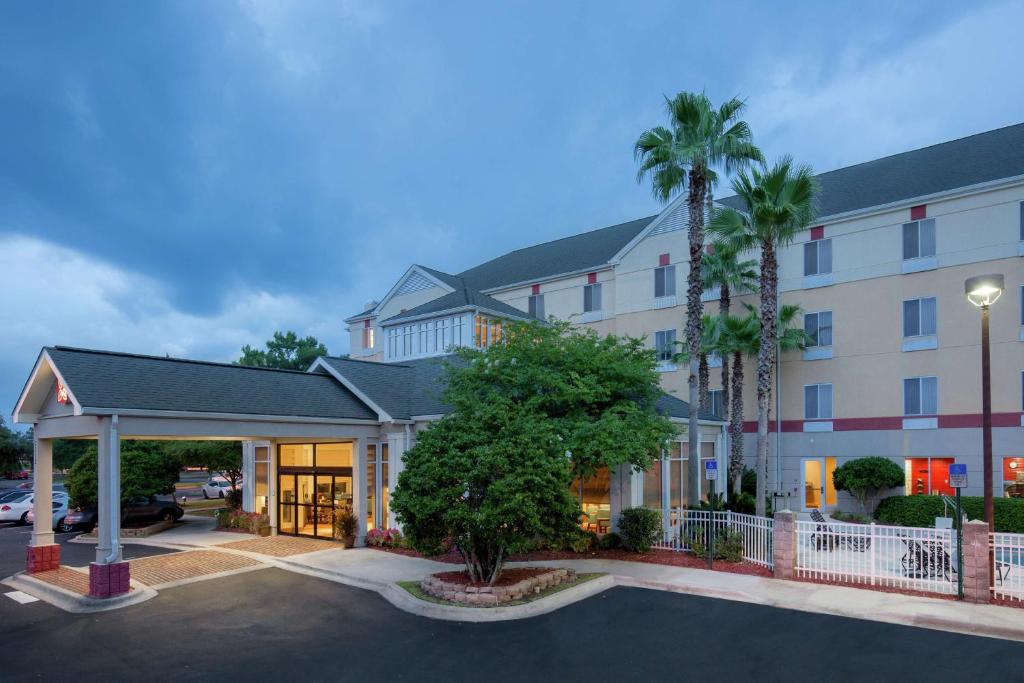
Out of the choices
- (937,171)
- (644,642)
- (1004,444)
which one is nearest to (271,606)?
(644,642)

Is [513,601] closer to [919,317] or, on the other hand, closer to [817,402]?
[817,402]

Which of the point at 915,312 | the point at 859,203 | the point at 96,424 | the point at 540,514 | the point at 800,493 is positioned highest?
the point at 859,203

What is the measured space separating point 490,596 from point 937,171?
2576cm

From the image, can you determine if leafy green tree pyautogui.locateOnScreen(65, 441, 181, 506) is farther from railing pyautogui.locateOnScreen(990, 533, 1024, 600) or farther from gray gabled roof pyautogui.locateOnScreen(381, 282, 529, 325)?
railing pyautogui.locateOnScreen(990, 533, 1024, 600)

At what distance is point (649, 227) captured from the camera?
34.1 metres

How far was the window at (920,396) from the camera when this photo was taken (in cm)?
2625

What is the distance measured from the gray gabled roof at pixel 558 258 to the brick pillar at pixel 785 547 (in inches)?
906

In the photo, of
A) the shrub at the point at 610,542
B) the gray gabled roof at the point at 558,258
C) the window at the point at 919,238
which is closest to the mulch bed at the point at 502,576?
the shrub at the point at 610,542

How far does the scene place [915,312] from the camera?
87.8ft

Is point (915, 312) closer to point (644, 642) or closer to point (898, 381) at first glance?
point (898, 381)

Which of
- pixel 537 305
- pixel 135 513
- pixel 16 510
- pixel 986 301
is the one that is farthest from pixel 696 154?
pixel 16 510

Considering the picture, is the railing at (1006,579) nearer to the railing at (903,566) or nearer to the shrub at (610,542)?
the railing at (903,566)

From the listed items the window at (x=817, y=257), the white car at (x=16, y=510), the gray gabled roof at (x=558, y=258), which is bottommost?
the white car at (x=16, y=510)

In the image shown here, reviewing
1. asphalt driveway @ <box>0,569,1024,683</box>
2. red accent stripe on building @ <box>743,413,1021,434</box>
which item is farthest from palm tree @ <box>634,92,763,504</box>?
red accent stripe on building @ <box>743,413,1021,434</box>
